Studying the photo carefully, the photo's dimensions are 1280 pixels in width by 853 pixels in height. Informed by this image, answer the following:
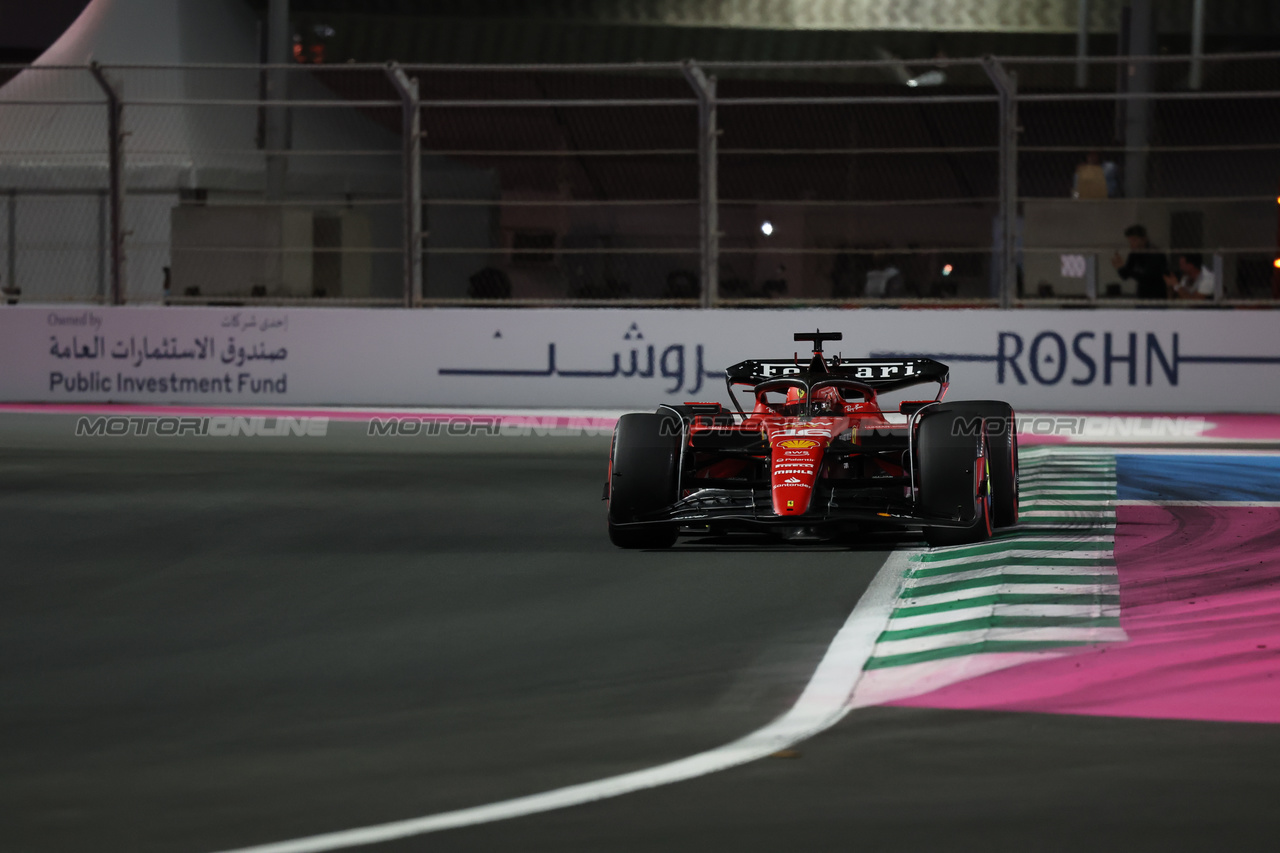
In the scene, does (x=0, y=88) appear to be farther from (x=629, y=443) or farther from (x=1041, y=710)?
(x=1041, y=710)

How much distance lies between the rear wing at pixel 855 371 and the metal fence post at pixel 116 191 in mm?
11383

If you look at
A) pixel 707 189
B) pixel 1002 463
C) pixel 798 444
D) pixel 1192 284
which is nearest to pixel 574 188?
pixel 707 189

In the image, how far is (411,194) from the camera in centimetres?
1944

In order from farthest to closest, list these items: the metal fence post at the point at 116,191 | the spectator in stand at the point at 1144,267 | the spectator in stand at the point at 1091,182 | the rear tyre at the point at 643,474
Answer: the metal fence post at the point at 116,191 → the spectator in stand at the point at 1091,182 → the spectator in stand at the point at 1144,267 → the rear tyre at the point at 643,474

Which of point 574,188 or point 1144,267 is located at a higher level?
point 574,188

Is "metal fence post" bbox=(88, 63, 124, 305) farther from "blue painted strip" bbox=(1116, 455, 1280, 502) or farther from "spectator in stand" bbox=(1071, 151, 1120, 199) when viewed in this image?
"blue painted strip" bbox=(1116, 455, 1280, 502)

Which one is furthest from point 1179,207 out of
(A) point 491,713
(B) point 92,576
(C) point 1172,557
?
(A) point 491,713

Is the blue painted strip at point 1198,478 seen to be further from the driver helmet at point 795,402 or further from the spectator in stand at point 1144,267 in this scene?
the spectator in stand at point 1144,267

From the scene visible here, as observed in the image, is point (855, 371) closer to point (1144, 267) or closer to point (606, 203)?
point (606, 203)

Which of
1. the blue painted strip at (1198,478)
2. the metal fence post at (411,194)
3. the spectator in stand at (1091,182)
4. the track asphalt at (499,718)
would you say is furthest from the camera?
the spectator in stand at (1091,182)

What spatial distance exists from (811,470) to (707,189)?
10.2m

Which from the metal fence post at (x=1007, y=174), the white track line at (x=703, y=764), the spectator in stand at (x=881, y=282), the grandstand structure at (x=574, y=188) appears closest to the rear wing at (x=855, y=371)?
the white track line at (x=703, y=764)

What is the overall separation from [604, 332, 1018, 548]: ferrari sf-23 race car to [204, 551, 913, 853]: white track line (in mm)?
1865

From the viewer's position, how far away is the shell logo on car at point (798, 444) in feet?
29.7
